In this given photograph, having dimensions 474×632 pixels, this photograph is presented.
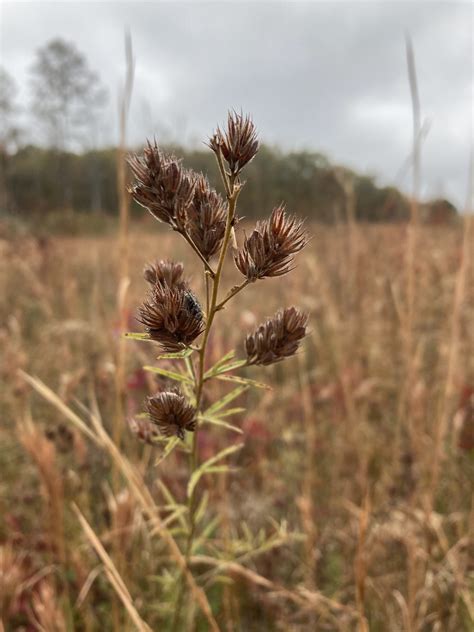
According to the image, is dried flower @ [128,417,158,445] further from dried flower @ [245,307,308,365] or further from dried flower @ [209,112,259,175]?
dried flower @ [209,112,259,175]

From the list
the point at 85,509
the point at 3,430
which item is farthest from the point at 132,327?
the point at 85,509

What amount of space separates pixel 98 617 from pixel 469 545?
127 centimetres

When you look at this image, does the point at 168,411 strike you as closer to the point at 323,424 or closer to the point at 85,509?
the point at 85,509

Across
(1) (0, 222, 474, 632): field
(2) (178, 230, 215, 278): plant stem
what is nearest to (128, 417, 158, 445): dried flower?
(1) (0, 222, 474, 632): field

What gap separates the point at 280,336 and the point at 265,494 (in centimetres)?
176

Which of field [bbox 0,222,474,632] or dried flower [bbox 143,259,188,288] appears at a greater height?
dried flower [bbox 143,259,188,288]

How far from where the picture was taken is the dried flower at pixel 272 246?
674 mm

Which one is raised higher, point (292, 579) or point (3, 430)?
point (3, 430)

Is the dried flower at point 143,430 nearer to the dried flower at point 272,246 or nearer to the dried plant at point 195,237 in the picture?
the dried plant at point 195,237

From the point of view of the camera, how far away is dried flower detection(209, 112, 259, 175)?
2.06ft

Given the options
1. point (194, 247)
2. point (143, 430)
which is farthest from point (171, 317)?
point (143, 430)

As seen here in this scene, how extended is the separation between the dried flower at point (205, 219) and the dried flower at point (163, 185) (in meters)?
0.03

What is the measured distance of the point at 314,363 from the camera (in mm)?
4215

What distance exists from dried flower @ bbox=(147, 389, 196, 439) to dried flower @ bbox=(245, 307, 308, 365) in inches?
5.5
